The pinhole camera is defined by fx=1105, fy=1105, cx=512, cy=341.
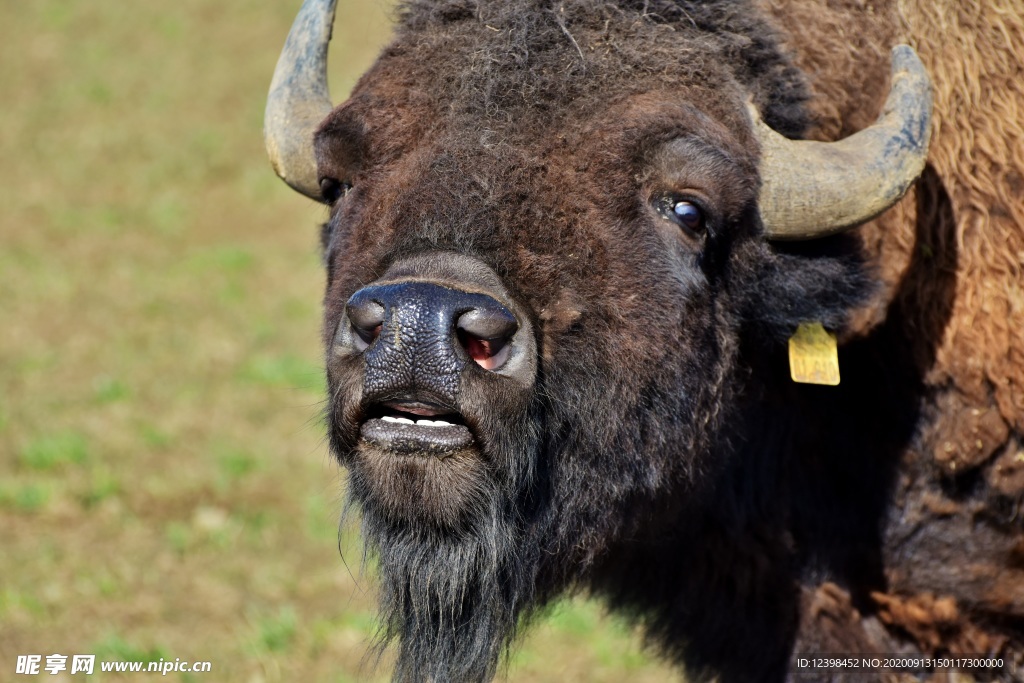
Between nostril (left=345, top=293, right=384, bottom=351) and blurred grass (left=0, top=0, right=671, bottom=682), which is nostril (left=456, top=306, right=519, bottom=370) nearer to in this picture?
nostril (left=345, top=293, right=384, bottom=351)

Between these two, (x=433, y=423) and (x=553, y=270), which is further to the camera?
(x=553, y=270)

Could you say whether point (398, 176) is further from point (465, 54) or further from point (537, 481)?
point (537, 481)

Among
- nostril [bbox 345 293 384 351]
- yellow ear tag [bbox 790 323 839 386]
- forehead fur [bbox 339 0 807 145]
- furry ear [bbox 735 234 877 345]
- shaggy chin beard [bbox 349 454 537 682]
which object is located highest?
forehead fur [bbox 339 0 807 145]

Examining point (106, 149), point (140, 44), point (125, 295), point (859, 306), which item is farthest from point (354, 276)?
point (140, 44)

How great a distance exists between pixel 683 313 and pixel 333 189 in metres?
1.50

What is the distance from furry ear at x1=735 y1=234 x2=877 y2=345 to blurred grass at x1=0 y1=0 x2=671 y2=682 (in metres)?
1.68

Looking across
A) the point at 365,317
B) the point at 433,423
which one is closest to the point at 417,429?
the point at 433,423

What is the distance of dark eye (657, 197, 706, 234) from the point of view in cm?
385

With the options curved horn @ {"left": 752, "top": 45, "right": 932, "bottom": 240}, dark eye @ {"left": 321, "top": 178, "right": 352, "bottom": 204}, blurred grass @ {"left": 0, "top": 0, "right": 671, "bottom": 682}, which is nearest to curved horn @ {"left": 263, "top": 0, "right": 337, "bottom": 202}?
dark eye @ {"left": 321, "top": 178, "right": 352, "bottom": 204}

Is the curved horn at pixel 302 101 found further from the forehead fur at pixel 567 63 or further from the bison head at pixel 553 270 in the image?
the forehead fur at pixel 567 63

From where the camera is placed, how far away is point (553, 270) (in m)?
3.56

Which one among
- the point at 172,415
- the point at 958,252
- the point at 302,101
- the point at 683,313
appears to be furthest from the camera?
the point at 172,415

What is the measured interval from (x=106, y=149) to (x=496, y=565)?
71.3 feet

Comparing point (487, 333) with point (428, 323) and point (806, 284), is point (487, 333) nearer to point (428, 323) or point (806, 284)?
point (428, 323)
